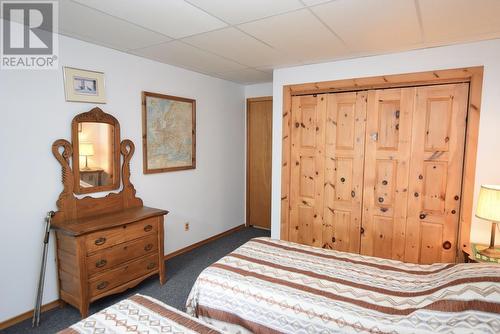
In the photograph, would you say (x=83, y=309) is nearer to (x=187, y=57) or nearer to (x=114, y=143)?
(x=114, y=143)

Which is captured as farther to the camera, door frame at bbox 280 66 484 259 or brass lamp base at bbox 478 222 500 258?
door frame at bbox 280 66 484 259

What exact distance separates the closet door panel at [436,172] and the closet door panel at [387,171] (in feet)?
0.26

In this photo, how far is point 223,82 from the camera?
14.0 ft

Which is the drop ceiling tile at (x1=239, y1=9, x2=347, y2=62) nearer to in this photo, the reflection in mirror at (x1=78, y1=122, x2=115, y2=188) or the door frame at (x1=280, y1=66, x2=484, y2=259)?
the door frame at (x1=280, y1=66, x2=484, y2=259)

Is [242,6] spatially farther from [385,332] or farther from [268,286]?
[385,332]

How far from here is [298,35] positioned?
95.0 inches

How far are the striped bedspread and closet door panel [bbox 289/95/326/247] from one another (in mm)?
1222

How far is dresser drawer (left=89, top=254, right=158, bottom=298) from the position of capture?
2.36 meters

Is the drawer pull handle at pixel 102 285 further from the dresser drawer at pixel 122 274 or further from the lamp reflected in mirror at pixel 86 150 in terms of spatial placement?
the lamp reflected in mirror at pixel 86 150

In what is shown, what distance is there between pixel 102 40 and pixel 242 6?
57.9 inches

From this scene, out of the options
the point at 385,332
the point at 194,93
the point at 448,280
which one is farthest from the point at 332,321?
the point at 194,93

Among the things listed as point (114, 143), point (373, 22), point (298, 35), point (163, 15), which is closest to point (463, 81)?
point (373, 22)

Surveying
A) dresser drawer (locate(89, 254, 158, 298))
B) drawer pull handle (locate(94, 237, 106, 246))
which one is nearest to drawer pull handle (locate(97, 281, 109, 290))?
dresser drawer (locate(89, 254, 158, 298))

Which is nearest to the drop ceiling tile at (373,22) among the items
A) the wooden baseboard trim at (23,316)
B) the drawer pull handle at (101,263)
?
the drawer pull handle at (101,263)
